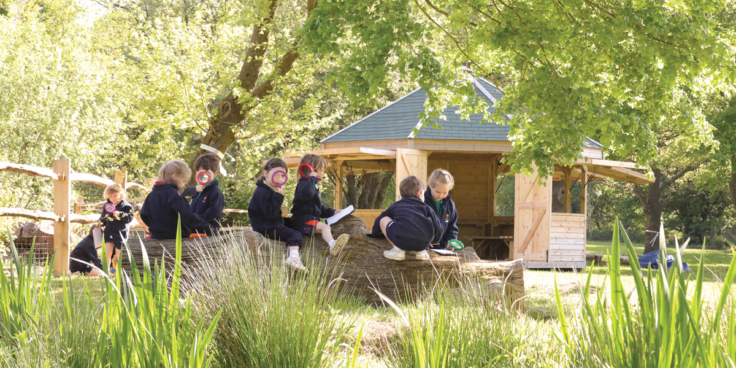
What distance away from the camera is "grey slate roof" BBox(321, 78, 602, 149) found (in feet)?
43.2

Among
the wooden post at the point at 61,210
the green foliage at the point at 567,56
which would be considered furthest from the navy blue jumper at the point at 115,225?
the green foliage at the point at 567,56

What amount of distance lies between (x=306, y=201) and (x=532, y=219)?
28.5 feet

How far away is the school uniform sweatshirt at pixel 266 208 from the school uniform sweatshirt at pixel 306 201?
17cm

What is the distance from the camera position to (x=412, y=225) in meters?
5.03

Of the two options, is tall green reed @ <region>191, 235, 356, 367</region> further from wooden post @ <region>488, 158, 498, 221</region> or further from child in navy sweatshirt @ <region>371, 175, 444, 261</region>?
wooden post @ <region>488, 158, 498, 221</region>

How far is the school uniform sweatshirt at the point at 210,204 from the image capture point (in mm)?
5465

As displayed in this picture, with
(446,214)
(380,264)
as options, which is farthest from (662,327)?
(446,214)

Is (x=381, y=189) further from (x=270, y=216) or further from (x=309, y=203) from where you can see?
(x=270, y=216)

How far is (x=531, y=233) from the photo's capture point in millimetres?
13000

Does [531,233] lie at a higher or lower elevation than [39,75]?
lower

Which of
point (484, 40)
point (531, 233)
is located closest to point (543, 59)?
point (484, 40)

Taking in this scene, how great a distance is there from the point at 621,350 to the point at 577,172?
14605mm

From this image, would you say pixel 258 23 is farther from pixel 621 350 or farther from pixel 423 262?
pixel 621 350

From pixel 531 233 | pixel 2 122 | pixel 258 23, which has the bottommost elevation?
pixel 531 233
